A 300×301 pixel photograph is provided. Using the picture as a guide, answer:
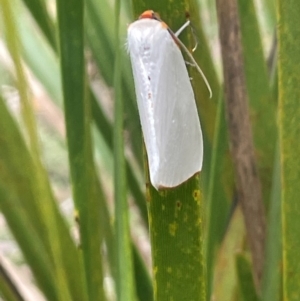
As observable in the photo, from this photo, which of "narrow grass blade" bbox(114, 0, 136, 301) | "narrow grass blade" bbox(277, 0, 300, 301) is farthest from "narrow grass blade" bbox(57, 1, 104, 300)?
"narrow grass blade" bbox(277, 0, 300, 301)

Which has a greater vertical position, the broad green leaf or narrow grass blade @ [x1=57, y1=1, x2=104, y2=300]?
narrow grass blade @ [x1=57, y1=1, x2=104, y2=300]

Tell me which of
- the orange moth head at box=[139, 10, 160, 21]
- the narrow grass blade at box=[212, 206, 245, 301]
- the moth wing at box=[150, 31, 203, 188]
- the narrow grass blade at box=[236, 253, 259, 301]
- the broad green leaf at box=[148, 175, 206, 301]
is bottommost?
the narrow grass blade at box=[212, 206, 245, 301]

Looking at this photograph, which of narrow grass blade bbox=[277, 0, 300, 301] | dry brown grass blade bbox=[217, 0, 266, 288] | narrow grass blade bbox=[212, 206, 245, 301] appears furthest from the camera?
narrow grass blade bbox=[212, 206, 245, 301]

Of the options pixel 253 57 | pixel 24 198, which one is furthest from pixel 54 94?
→ pixel 253 57

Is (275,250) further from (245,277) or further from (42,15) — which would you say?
(42,15)

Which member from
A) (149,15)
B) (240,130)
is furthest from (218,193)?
(149,15)

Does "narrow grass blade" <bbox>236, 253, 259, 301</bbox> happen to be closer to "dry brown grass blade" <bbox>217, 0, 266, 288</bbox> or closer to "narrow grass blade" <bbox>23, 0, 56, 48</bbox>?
"dry brown grass blade" <bbox>217, 0, 266, 288</bbox>

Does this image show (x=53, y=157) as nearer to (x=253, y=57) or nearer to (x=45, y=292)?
(x=45, y=292)
